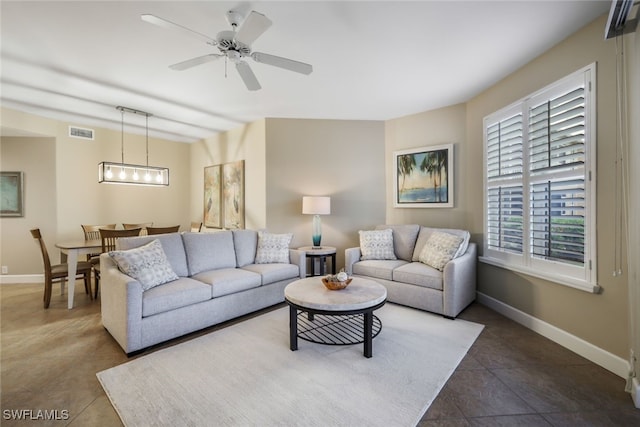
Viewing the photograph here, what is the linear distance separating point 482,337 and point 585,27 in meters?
2.98

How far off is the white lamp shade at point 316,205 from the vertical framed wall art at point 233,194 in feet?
5.18

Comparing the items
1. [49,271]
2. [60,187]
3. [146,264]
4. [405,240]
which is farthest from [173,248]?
[60,187]

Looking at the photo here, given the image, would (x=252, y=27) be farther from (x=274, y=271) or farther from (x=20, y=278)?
(x=20, y=278)

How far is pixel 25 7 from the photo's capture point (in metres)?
2.19

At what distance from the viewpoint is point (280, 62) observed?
2.42 m

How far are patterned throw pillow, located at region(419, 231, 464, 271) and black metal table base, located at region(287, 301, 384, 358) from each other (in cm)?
108

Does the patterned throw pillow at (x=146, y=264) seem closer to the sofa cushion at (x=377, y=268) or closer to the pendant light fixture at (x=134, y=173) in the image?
the pendant light fixture at (x=134, y=173)

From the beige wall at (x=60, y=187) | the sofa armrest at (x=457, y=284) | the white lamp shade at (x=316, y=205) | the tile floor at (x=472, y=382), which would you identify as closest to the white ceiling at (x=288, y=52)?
the beige wall at (x=60, y=187)

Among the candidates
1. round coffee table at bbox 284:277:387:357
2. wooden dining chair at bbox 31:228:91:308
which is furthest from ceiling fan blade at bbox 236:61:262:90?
wooden dining chair at bbox 31:228:91:308

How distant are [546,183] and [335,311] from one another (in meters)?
2.51

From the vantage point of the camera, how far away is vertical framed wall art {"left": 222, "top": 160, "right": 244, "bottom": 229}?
546cm

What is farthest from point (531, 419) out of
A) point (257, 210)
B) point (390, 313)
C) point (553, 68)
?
point (257, 210)

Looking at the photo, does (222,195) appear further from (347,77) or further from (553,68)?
(553,68)

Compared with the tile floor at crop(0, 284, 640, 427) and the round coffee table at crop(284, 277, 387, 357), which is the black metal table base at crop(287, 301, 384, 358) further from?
the tile floor at crop(0, 284, 640, 427)
